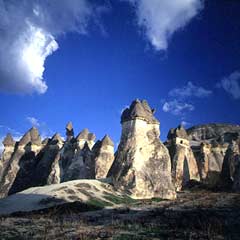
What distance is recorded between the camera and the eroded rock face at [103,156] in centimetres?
4516

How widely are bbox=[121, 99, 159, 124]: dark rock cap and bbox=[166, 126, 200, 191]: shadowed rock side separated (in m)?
8.98

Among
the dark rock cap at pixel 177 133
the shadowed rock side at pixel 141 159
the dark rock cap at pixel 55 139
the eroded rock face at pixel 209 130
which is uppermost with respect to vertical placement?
the eroded rock face at pixel 209 130

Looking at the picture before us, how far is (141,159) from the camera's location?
36688mm

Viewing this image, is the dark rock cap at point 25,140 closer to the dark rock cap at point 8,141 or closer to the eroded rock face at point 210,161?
the dark rock cap at point 8,141

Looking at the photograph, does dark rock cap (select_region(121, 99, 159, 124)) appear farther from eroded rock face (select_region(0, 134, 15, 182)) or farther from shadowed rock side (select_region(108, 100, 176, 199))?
eroded rock face (select_region(0, 134, 15, 182))

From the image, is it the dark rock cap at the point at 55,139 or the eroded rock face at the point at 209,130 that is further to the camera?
the eroded rock face at the point at 209,130

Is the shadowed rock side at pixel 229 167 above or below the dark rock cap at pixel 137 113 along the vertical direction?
below

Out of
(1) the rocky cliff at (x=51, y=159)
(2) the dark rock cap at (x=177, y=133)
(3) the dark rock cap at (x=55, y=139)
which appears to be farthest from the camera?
(3) the dark rock cap at (x=55, y=139)

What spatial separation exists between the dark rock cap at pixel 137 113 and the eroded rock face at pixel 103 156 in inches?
319

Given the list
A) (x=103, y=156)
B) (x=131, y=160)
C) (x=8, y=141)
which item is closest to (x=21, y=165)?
(x=8, y=141)

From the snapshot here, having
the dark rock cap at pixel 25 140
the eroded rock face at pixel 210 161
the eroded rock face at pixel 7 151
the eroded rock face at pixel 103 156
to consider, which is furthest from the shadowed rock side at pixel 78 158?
the eroded rock face at pixel 210 161

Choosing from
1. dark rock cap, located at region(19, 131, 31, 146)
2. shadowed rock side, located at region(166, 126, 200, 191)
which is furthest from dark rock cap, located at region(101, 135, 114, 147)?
Answer: dark rock cap, located at region(19, 131, 31, 146)

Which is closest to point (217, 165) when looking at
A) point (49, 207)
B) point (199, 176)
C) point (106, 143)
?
point (199, 176)

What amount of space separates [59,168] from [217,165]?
64.8ft
